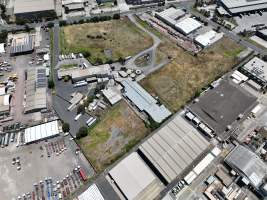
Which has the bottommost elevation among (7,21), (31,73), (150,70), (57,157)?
(57,157)

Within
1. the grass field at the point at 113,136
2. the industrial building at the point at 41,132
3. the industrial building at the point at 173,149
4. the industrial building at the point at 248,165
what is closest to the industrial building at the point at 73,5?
the grass field at the point at 113,136

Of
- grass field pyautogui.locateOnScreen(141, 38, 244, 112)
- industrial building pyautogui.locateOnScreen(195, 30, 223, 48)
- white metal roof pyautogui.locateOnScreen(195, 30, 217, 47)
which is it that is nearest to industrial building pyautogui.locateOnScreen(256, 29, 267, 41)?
grass field pyautogui.locateOnScreen(141, 38, 244, 112)

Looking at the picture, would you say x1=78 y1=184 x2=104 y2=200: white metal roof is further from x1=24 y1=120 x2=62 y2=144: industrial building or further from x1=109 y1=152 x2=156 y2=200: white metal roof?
x1=24 y1=120 x2=62 y2=144: industrial building

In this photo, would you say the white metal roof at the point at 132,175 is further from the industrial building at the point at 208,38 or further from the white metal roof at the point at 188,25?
the white metal roof at the point at 188,25

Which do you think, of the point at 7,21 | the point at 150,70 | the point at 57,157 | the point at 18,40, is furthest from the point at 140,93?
the point at 7,21

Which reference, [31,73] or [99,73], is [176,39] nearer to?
[99,73]

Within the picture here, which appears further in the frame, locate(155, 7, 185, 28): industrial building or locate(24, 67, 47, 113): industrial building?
locate(155, 7, 185, 28): industrial building

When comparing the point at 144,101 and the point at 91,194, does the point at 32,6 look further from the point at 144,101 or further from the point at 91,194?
the point at 91,194
